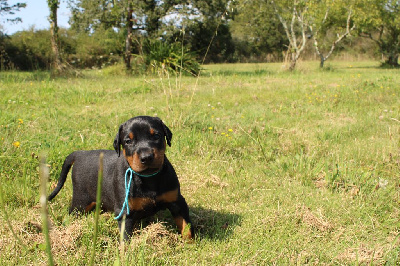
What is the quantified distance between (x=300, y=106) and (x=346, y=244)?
17.8ft

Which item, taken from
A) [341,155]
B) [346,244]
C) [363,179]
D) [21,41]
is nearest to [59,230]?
[346,244]

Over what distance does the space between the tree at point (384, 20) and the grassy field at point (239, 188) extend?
1602cm

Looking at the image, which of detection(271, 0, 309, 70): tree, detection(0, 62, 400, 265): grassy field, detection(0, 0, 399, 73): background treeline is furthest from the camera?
detection(271, 0, 309, 70): tree

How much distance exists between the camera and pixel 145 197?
2664 millimetres

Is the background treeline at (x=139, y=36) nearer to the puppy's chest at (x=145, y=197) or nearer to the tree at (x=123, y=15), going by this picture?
the tree at (x=123, y=15)

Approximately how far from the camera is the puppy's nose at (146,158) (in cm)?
243

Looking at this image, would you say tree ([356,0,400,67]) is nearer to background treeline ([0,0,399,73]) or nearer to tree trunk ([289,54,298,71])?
background treeline ([0,0,399,73])

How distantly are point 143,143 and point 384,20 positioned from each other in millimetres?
26171

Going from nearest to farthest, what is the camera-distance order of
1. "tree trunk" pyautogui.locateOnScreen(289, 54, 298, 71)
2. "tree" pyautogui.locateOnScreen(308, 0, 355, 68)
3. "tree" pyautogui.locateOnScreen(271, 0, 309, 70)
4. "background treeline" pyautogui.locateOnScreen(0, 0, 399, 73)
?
"background treeline" pyautogui.locateOnScreen(0, 0, 399, 73), "tree" pyautogui.locateOnScreen(271, 0, 309, 70), "tree trunk" pyautogui.locateOnScreen(289, 54, 298, 71), "tree" pyautogui.locateOnScreen(308, 0, 355, 68)

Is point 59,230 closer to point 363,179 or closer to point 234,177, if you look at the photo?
point 234,177

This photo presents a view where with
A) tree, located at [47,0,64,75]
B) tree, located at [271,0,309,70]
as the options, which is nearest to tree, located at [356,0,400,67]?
tree, located at [271,0,309,70]

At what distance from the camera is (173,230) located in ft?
10.00

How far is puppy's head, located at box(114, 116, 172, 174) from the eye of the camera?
247cm

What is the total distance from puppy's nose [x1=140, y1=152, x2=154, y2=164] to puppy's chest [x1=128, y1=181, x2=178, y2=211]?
331 millimetres
